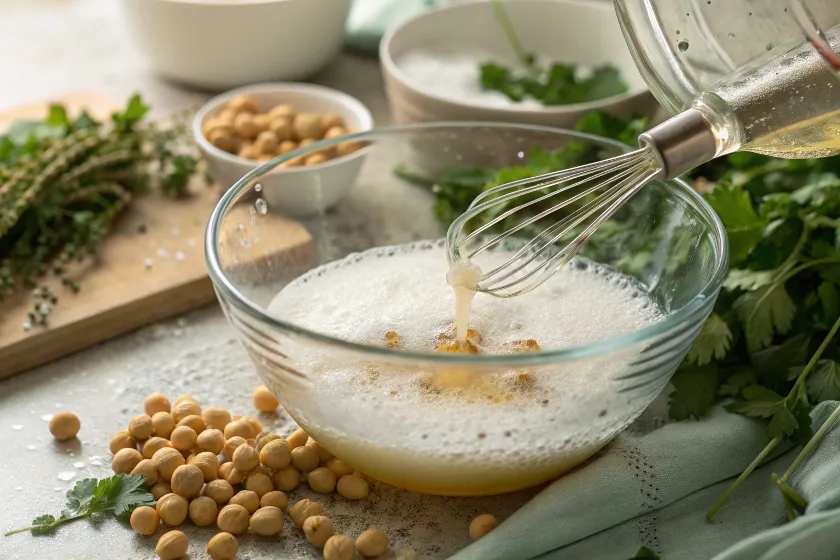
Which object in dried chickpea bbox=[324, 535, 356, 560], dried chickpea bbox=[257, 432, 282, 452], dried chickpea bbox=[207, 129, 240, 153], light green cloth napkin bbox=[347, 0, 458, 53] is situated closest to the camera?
dried chickpea bbox=[324, 535, 356, 560]

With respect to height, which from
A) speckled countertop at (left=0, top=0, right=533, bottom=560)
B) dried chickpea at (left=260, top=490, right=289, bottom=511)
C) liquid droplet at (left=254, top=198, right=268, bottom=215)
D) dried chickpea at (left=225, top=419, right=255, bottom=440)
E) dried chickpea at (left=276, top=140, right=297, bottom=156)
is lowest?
speckled countertop at (left=0, top=0, right=533, bottom=560)

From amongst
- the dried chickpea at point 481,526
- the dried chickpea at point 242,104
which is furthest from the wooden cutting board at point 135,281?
the dried chickpea at point 481,526

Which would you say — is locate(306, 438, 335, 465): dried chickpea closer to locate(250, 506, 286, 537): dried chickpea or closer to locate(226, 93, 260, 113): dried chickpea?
locate(250, 506, 286, 537): dried chickpea

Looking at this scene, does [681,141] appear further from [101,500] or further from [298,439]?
[101,500]

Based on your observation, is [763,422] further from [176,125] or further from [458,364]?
[176,125]

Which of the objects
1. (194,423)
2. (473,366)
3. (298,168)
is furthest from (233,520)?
(298,168)

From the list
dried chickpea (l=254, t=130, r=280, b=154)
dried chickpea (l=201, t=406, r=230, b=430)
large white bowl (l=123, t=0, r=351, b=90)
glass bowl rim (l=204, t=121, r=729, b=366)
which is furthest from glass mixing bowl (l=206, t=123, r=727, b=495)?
large white bowl (l=123, t=0, r=351, b=90)
